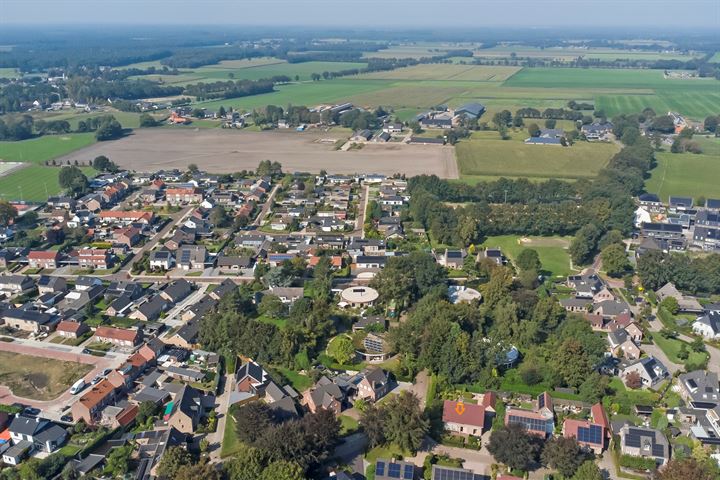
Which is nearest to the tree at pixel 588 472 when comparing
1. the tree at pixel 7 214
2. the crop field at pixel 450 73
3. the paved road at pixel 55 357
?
the paved road at pixel 55 357

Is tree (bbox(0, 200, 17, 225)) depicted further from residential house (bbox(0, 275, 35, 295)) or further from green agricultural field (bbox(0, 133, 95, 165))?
green agricultural field (bbox(0, 133, 95, 165))

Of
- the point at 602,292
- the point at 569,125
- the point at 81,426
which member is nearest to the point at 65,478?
the point at 81,426

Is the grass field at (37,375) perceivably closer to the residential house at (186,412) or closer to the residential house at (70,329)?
the residential house at (70,329)

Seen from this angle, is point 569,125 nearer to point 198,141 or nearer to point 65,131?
point 198,141

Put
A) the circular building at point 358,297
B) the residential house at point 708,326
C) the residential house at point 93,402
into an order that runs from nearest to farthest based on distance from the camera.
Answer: the residential house at point 93,402
the residential house at point 708,326
the circular building at point 358,297

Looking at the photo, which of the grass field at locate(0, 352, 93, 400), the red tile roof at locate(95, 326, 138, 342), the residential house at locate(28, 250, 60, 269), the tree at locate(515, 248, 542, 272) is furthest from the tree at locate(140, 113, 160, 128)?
the tree at locate(515, 248, 542, 272)

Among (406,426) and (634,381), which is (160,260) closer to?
(406,426)
